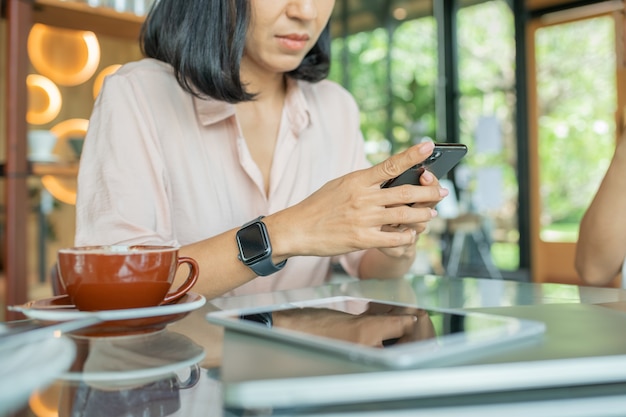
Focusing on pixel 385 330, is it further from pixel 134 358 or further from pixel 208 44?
pixel 208 44

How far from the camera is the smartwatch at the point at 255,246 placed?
3.07 ft

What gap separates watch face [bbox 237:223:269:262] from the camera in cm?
94

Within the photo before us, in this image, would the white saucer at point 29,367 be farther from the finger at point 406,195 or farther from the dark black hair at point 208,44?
the dark black hair at point 208,44

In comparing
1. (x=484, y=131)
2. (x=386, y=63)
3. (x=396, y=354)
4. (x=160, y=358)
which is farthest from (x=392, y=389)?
(x=484, y=131)

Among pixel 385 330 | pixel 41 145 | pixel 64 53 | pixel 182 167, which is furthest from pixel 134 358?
pixel 64 53

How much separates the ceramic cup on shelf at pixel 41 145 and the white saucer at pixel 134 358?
1750 millimetres

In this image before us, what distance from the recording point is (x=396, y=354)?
0.40 metres

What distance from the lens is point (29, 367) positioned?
452 millimetres

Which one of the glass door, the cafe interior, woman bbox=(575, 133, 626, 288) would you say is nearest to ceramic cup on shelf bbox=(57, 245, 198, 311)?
the cafe interior

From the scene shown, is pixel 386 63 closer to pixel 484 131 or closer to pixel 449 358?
pixel 484 131

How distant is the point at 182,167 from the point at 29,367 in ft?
2.63

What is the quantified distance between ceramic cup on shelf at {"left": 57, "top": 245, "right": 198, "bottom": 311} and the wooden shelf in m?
1.85

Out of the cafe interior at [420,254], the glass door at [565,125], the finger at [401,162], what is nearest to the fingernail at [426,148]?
the finger at [401,162]

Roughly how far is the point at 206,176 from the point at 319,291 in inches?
16.0
